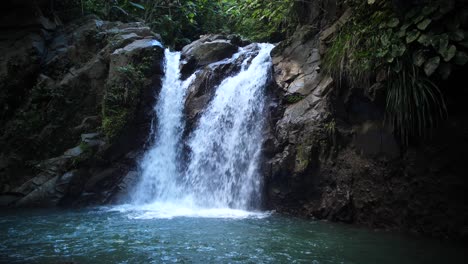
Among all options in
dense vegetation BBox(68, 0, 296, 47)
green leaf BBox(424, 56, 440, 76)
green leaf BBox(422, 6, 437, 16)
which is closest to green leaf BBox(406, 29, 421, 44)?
green leaf BBox(422, 6, 437, 16)

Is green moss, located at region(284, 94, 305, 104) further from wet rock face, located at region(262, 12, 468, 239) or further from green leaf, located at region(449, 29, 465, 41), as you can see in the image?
green leaf, located at region(449, 29, 465, 41)

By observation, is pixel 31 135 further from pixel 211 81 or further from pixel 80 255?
pixel 80 255

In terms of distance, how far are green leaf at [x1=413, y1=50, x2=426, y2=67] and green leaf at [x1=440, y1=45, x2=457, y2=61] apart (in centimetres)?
29

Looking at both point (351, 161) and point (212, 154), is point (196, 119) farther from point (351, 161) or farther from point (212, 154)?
point (351, 161)

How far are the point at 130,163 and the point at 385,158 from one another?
22.1ft

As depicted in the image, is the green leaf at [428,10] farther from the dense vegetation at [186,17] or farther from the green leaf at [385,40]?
the dense vegetation at [186,17]

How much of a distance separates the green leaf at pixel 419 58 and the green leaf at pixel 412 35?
0.69ft

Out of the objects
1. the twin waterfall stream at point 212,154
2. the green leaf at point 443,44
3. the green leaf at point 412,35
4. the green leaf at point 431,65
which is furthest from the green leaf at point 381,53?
the twin waterfall stream at point 212,154

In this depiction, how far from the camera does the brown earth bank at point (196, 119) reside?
602 cm

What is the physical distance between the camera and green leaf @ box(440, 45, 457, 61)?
512 centimetres

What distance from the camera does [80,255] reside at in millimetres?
4793

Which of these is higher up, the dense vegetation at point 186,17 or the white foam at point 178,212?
the dense vegetation at point 186,17

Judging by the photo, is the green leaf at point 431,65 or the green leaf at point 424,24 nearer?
the green leaf at point 431,65

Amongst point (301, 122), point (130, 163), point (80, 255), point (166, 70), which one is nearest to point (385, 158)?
point (301, 122)
